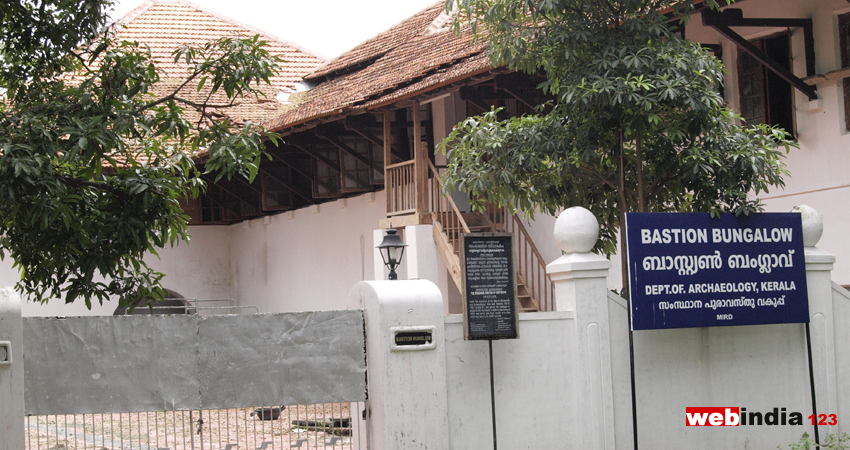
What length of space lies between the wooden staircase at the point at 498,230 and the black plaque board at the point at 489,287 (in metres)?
4.68

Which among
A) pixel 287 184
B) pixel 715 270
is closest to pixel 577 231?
pixel 715 270

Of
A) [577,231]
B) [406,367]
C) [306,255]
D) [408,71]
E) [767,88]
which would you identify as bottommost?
[406,367]

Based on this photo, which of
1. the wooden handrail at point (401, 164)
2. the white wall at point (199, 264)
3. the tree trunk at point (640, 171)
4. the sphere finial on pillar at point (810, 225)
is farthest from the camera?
the white wall at point (199, 264)

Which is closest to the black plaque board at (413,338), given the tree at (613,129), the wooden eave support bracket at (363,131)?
the tree at (613,129)

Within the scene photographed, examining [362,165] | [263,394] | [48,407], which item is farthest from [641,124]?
[362,165]

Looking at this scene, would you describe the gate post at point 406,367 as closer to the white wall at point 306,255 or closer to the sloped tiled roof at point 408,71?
the sloped tiled roof at point 408,71

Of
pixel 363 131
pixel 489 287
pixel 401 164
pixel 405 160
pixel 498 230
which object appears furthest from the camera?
pixel 405 160

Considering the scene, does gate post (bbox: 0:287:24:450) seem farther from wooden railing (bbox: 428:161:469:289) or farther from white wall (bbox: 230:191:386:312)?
white wall (bbox: 230:191:386:312)

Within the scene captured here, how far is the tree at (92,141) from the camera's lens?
5.66 m

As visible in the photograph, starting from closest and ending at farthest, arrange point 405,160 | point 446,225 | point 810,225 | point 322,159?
point 810,225, point 446,225, point 405,160, point 322,159

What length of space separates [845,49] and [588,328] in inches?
196

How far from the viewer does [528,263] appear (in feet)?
40.6

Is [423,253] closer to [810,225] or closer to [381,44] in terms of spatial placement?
[810,225]

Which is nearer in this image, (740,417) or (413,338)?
(413,338)
